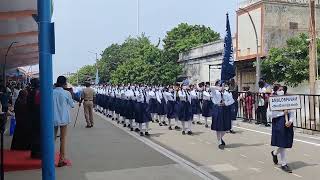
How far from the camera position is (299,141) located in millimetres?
13500

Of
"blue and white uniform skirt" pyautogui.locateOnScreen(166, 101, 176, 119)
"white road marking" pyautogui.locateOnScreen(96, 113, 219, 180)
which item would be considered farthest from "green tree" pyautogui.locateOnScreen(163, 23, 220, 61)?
"white road marking" pyautogui.locateOnScreen(96, 113, 219, 180)

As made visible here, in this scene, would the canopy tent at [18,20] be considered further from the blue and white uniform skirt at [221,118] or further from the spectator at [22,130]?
the blue and white uniform skirt at [221,118]

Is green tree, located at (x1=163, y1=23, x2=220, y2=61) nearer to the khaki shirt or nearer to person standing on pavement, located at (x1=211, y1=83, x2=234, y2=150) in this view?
the khaki shirt

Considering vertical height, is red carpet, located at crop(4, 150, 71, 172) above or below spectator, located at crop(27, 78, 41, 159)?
below

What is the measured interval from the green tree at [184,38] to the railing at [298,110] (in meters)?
32.3

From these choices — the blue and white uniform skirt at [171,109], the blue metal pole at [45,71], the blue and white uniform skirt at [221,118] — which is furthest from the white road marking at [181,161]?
the blue metal pole at [45,71]

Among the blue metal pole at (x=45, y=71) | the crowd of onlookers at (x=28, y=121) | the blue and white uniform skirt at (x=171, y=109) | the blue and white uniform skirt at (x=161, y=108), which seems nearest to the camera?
the blue metal pole at (x=45, y=71)

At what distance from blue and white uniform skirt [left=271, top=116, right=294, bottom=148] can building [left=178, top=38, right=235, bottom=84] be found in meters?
31.9

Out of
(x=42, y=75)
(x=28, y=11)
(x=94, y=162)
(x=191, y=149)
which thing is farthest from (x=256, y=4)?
(x=42, y=75)

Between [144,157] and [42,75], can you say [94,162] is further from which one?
[42,75]

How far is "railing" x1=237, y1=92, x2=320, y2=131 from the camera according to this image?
15.7 m

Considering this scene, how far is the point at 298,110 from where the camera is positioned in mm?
15969

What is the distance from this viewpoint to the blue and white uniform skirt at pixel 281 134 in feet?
30.7

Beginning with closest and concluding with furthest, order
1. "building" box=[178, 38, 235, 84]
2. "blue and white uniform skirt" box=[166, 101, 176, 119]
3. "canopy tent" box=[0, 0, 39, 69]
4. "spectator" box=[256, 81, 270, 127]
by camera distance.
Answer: "canopy tent" box=[0, 0, 39, 69] < "blue and white uniform skirt" box=[166, 101, 176, 119] < "spectator" box=[256, 81, 270, 127] < "building" box=[178, 38, 235, 84]
